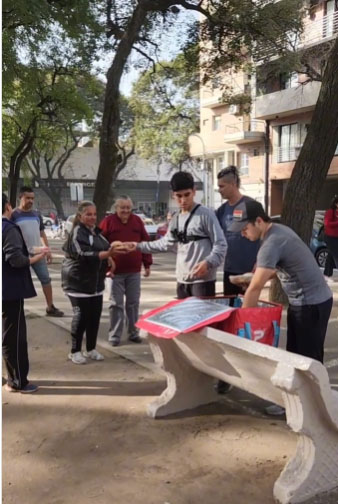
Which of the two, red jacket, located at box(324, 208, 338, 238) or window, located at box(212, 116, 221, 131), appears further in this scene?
window, located at box(212, 116, 221, 131)

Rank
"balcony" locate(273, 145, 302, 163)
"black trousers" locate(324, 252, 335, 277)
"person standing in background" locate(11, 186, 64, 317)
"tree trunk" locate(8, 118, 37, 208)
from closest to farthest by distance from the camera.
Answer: "person standing in background" locate(11, 186, 64, 317), "black trousers" locate(324, 252, 335, 277), "tree trunk" locate(8, 118, 37, 208), "balcony" locate(273, 145, 302, 163)

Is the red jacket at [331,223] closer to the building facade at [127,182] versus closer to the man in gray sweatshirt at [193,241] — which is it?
the man in gray sweatshirt at [193,241]

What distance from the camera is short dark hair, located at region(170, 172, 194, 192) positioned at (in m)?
4.67

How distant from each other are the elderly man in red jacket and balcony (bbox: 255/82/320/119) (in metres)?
22.8

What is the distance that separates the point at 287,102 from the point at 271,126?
123 inches

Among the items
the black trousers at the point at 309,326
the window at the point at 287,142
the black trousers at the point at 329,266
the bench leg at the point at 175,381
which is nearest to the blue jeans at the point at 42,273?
the bench leg at the point at 175,381

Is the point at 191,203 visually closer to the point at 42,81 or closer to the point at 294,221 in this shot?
the point at 294,221

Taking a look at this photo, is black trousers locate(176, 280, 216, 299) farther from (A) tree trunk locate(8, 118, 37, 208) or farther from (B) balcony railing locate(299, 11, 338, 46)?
(B) balcony railing locate(299, 11, 338, 46)

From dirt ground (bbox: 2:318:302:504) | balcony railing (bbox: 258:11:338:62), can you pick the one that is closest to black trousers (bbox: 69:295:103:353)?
dirt ground (bbox: 2:318:302:504)

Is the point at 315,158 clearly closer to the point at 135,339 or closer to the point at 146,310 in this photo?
the point at 146,310

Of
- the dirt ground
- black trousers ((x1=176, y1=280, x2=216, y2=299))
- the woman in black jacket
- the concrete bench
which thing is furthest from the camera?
the woman in black jacket

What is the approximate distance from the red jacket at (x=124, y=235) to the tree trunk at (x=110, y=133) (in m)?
3.93

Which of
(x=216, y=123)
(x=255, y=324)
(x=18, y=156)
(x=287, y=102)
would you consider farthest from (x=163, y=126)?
(x=255, y=324)

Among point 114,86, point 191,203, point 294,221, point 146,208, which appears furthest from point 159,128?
point 191,203
